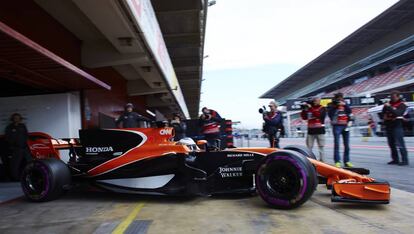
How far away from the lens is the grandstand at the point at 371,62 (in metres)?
40.7

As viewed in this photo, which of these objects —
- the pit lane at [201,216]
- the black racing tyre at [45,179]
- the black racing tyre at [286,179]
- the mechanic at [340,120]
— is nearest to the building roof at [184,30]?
the mechanic at [340,120]

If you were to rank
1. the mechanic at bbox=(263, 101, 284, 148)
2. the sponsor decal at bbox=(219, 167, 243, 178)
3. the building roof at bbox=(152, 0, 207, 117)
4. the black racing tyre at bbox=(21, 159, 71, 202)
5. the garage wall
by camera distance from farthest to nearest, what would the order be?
the building roof at bbox=(152, 0, 207, 117) → the garage wall → the mechanic at bbox=(263, 101, 284, 148) → the black racing tyre at bbox=(21, 159, 71, 202) → the sponsor decal at bbox=(219, 167, 243, 178)

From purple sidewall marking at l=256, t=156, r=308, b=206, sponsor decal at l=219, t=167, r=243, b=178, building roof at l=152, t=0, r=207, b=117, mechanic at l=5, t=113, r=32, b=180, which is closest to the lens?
purple sidewall marking at l=256, t=156, r=308, b=206

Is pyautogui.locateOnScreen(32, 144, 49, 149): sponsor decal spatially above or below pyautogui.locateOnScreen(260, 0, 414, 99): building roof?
below

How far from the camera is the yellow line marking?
3.88 m

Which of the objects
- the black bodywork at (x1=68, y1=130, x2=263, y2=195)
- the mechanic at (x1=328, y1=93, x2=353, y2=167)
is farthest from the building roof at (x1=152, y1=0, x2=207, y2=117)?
the black bodywork at (x1=68, y1=130, x2=263, y2=195)

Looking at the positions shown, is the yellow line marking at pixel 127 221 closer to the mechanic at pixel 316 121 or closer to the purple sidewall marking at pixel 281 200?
the purple sidewall marking at pixel 281 200

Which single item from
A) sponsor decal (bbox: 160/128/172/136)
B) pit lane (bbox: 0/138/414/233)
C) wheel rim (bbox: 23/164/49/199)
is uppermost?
sponsor decal (bbox: 160/128/172/136)

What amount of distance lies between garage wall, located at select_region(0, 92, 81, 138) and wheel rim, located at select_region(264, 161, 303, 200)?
618 cm

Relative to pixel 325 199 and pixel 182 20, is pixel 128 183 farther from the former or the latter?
pixel 182 20

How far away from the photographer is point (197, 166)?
17.6ft

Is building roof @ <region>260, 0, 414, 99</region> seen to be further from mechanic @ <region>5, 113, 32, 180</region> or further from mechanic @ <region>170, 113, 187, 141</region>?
mechanic @ <region>5, 113, 32, 180</region>

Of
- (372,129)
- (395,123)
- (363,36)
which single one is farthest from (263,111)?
(363,36)

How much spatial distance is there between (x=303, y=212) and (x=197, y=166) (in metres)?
1.56
